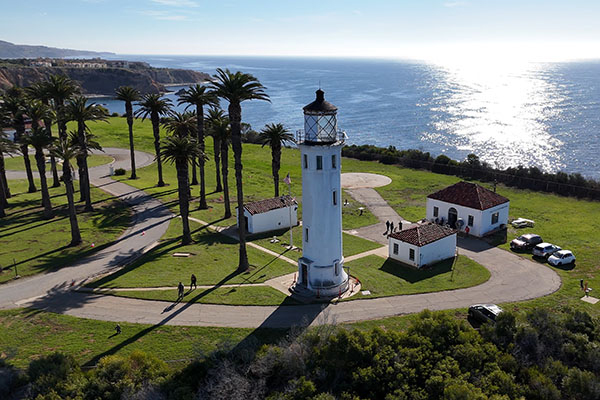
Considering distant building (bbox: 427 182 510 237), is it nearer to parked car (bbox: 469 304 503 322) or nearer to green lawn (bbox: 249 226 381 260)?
green lawn (bbox: 249 226 381 260)

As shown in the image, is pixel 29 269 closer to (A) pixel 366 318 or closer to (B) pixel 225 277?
(B) pixel 225 277

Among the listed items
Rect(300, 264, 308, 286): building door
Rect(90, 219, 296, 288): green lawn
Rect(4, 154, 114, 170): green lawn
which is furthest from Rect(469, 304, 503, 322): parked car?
Rect(4, 154, 114, 170): green lawn

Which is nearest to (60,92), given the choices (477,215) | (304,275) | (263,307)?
(304,275)

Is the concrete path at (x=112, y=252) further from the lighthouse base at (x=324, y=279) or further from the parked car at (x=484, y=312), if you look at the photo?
the parked car at (x=484, y=312)

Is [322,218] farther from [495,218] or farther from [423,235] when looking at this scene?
[495,218]

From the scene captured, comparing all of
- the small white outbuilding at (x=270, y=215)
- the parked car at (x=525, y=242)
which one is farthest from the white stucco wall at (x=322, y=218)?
the parked car at (x=525, y=242)
